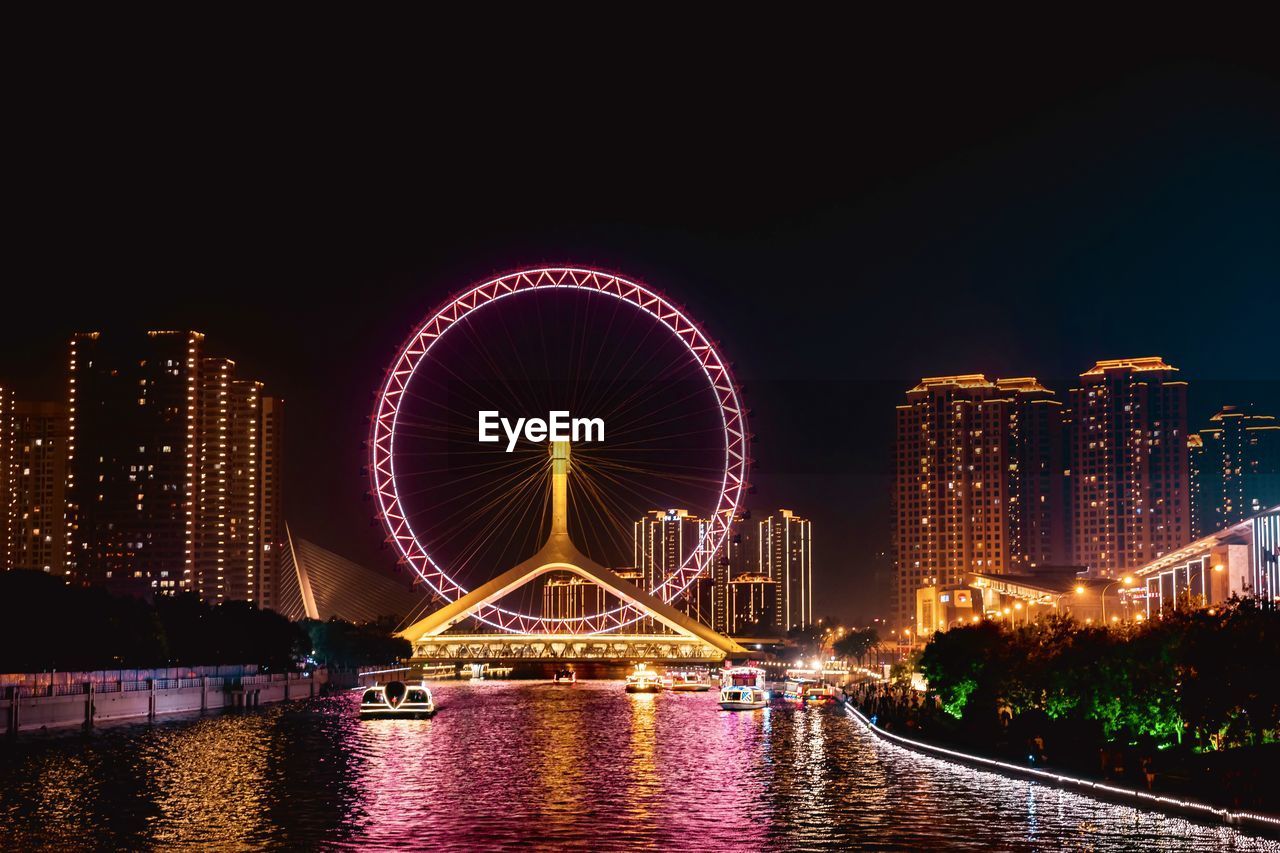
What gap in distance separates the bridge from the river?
137ft

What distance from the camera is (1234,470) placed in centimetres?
19412

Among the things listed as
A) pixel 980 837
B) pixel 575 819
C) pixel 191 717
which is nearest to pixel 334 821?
pixel 575 819

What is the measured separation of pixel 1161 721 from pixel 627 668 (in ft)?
488

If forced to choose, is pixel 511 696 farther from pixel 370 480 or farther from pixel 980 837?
pixel 980 837

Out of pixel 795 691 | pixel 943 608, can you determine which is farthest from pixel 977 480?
pixel 795 691

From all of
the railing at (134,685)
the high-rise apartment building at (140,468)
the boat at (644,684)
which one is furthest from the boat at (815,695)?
the high-rise apartment building at (140,468)

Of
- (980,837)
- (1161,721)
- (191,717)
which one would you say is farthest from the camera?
(191,717)

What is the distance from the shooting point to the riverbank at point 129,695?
58.0 metres

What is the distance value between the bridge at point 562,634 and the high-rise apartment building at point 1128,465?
68.4 meters

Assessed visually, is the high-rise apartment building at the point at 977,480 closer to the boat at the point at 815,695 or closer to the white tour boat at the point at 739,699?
the boat at the point at 815,695

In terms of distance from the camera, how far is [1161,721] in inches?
1572

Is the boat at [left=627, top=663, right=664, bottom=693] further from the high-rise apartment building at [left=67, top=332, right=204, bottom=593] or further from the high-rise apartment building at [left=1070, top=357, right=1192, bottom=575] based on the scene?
the high-rise apartment building at [left=67, top=332, right=204, bottom=593]

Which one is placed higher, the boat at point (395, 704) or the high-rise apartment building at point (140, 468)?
the high-rise apartment building at point (140, 468)

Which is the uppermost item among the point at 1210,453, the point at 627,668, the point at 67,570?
the point at 1210,453
